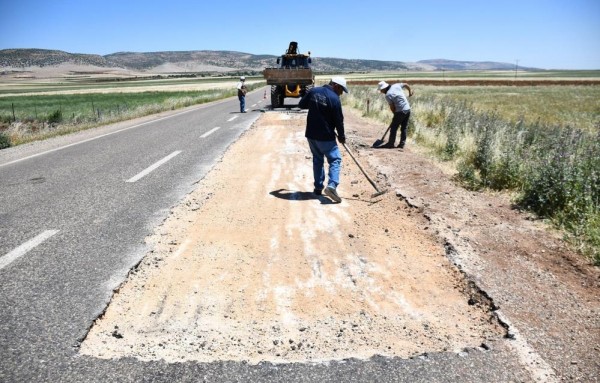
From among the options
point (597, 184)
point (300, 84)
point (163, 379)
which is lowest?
point (163, 379)

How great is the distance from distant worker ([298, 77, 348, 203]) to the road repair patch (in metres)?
0.54

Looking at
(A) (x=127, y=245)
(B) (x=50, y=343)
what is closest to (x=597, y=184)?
(A) (x=127, y=245)

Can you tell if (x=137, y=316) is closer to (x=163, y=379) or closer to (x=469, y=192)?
(x=163, y=379)

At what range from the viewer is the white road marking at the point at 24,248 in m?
4.10

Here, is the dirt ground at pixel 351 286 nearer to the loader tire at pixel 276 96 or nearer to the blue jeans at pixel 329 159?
the blue jeans at pixel 329 159

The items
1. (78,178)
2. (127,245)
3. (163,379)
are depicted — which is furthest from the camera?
(78,178)

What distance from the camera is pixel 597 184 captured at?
227 inches

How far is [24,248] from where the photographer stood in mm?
4395

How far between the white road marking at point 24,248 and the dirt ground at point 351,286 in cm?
124

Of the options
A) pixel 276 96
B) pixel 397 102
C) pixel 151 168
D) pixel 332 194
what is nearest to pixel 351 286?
pixel 332 194

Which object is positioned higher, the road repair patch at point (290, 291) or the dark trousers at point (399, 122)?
the dark trousers at point (399, 122)

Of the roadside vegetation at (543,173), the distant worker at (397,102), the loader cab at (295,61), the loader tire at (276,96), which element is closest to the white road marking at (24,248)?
the roadside vegetation at (543,173)

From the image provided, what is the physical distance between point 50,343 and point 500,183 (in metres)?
6.72

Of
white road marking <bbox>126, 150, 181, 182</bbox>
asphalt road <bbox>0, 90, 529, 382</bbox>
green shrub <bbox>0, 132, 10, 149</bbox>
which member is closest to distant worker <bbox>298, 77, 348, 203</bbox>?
asphalt road <bbox>0, 90, 529, 382</bbox>
